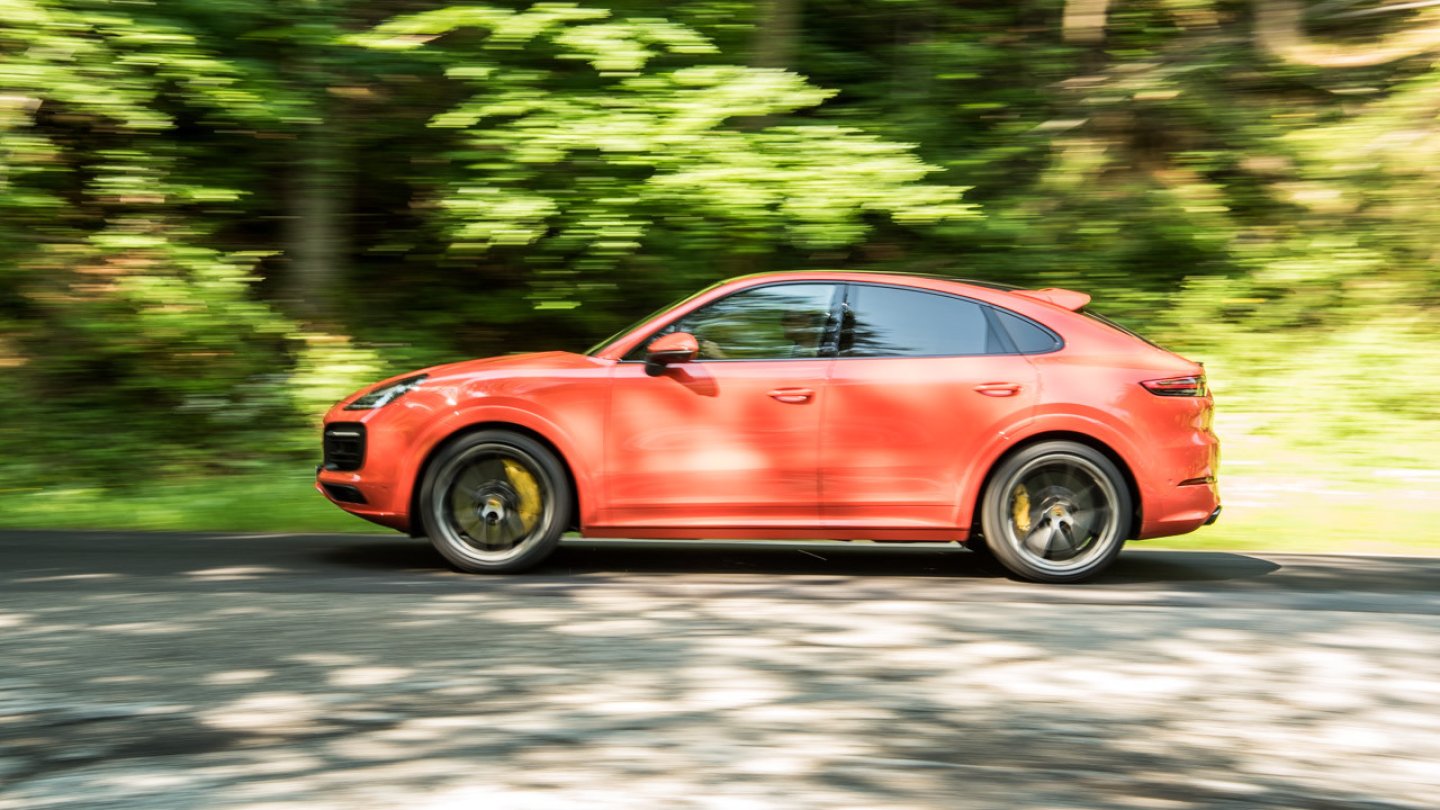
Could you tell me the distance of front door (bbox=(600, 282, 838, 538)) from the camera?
24.6ft

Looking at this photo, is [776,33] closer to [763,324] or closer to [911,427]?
[763,324]

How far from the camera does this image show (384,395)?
7777 millimetres

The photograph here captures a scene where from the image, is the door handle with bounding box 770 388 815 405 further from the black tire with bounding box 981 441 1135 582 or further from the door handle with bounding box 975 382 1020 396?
the black tire with bounding box 981 441 1135 582

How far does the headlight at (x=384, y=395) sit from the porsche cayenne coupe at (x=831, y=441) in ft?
0.14

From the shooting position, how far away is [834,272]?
25.8 feet

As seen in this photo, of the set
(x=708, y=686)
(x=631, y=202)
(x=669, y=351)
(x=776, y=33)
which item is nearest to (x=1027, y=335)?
(x=669, y=351)

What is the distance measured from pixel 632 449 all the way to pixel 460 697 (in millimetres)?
2583

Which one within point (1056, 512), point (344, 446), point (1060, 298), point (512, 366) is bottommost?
point (1056, 512)

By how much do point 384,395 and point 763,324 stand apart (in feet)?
6.87

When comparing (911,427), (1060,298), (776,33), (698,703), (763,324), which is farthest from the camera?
(776,33)

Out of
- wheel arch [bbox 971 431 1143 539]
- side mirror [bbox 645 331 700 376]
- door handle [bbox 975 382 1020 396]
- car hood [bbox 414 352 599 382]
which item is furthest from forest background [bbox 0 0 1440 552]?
side mirror [bbox 645 331 700 376]

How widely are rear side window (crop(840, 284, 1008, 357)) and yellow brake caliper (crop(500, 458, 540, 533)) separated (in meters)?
1.79

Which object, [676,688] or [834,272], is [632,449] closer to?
[834,272]

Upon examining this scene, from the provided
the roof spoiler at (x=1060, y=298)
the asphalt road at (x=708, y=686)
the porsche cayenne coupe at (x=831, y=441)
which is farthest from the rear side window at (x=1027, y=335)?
the asphalt road at (x=708, y=686)
